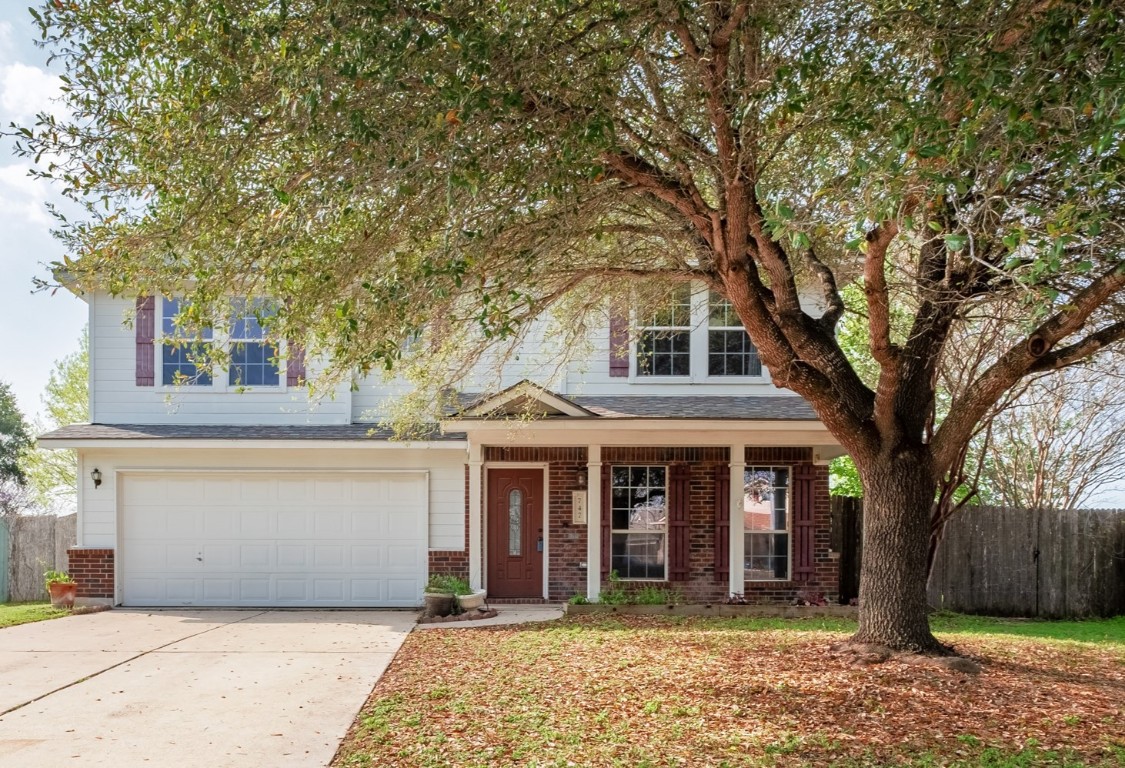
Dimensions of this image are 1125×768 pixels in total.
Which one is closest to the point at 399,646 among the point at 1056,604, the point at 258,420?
the point at 258,420

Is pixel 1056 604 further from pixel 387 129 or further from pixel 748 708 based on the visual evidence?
pixel 387 129

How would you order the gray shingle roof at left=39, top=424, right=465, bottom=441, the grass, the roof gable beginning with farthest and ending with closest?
1. the gray shingle roof at left=39, top=424, right=465, bottom=441
2. the roof gable
3. the grass

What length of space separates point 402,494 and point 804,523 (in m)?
6.29

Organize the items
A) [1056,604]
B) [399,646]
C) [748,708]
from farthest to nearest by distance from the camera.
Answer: [1056,604] → [399,646] → [748,708]

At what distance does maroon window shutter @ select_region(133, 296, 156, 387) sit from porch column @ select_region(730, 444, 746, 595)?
9.30 metres

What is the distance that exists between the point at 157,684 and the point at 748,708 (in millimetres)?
5392

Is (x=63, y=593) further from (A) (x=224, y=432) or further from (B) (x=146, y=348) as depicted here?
(B) (x=146, y=348)

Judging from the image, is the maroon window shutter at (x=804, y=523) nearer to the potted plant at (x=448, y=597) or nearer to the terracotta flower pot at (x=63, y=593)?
the potted plant at (x=448, y=597)

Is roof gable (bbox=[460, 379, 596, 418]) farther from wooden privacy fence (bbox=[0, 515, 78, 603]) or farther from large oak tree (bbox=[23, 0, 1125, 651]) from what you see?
wooden privacy fence (bbox=[0, 515, 78, 603])

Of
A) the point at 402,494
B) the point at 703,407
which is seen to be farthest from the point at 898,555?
the point at 402,494

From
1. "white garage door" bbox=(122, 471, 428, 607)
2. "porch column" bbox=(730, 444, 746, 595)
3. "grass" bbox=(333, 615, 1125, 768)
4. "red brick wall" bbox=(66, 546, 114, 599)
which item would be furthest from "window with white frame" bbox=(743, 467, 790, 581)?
"red brick wall" bbox=(66, 546, 114, 599)

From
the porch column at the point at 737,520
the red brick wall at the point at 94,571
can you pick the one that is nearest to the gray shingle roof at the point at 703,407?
the porch column at the point at 737,520

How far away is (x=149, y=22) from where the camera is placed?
6434 millimetres

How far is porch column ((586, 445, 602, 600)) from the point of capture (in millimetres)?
13453
